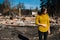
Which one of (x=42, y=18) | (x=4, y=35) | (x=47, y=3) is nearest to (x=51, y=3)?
(x=47, y=3)

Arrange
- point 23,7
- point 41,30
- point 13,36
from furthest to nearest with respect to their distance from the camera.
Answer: point 23,7 < point 13,36 < point 41,30

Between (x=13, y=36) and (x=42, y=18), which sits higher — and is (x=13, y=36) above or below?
below

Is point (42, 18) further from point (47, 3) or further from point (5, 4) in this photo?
point (5, 4)

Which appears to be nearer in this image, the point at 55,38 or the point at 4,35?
the point at 55,38

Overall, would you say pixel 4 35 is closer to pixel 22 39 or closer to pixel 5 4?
pixel 22 39

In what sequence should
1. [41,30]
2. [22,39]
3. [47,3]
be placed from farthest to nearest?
1. [47,3]
2. [22,39]
3. [41,30]

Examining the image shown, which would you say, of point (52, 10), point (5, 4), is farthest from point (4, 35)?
point (5, 4)

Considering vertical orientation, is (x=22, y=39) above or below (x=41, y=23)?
below

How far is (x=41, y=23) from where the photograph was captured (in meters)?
8.41

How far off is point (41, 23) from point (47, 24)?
0.22 m

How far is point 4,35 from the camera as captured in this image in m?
12.5

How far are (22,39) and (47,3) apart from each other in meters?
38.1

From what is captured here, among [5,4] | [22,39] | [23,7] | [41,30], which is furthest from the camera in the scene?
[5,4]

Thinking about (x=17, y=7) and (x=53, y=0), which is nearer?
(x=53, y=0)
